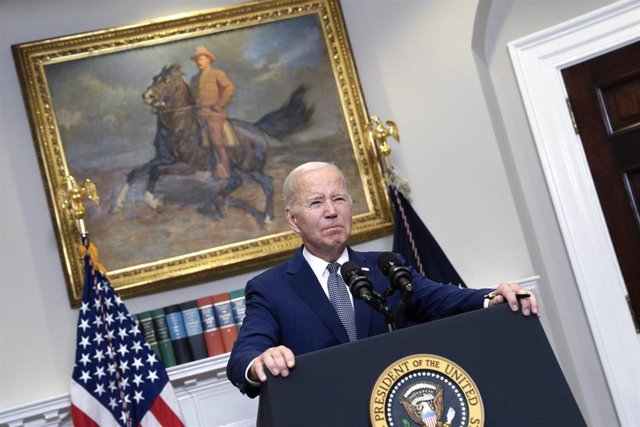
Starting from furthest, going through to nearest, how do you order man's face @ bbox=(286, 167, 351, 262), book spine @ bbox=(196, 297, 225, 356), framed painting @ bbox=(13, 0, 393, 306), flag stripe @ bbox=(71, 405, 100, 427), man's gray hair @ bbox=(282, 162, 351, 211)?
framed painting @ bbox=(13, 0, 393, 306), book spine @ bbox=(196, 297, 225, 356), flag stripe @ bbox=(71, 405, 100, 427), man's gray hair @ bbox=(282, 162, 351, 211), man's face @ bbox=(286, 167, 351, 262)

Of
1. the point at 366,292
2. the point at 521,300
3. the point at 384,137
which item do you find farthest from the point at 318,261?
the point at 384,137

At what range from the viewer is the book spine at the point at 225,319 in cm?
543

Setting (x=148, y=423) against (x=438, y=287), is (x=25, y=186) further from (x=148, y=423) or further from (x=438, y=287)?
(x=438, y=287)

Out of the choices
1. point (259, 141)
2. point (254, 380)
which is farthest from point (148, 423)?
point (254, 380)

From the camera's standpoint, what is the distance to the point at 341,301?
2852mm

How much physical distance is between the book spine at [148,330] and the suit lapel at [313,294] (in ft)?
8.60

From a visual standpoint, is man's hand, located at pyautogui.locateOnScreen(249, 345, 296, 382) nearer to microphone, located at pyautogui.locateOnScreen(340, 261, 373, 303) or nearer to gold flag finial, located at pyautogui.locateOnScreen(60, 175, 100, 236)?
microphone, located at pyautogui.locateOnScreen(340, 261, 373, 303)

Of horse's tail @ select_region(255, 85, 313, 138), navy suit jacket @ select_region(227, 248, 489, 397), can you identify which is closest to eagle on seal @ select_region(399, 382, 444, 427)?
navy suit jacket @ select_region(227, 248, 489, 397)

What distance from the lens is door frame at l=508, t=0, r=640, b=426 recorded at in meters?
5.61

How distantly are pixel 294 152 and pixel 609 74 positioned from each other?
2.04m

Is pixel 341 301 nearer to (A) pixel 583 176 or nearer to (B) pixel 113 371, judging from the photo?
(B) pixel 113 371

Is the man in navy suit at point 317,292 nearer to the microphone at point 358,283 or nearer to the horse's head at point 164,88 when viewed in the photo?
the microphone at point 358,283

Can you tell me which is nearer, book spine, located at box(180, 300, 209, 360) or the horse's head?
book spine, located at box(180, 300, 209, 360)

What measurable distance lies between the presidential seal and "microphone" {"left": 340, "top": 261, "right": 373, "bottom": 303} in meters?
0.24
